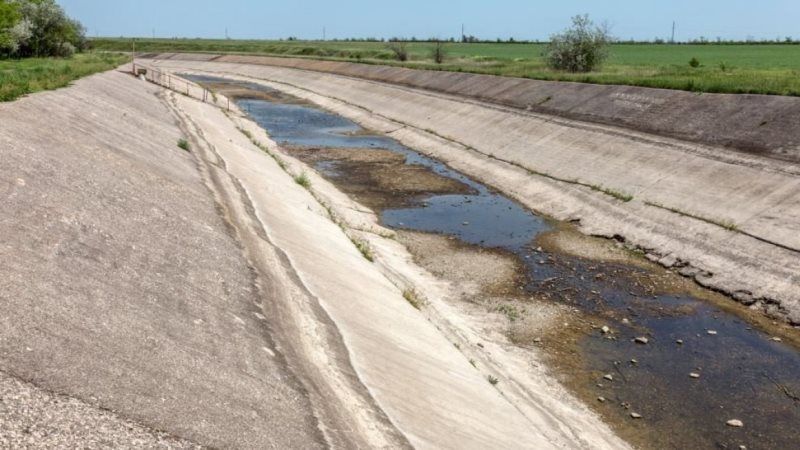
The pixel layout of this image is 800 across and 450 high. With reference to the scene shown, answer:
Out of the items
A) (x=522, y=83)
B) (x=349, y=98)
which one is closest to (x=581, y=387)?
(x=522, y=83)

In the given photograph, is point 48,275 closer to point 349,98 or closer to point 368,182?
point 368,182

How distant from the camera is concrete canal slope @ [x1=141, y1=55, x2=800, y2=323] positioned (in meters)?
21.4

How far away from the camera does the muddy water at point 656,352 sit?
13438 millimetres

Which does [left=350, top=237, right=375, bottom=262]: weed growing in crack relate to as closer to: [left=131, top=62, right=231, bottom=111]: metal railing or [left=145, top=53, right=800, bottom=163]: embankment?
[left=145, top=53, right=800, bottom=163]: embankment

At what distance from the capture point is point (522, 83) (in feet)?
177

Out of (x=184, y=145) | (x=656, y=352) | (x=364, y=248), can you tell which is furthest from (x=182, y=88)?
(x=656, y=352)

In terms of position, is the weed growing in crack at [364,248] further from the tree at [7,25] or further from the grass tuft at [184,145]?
the tree at [7,25]

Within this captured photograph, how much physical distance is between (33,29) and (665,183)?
65.9 metres

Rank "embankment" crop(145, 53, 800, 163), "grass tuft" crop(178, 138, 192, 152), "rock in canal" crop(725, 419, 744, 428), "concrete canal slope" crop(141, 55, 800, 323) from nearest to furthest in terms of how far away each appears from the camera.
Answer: "rock in canal" crop(725, 419, 744, 428)
"concrete canal slope" crop(141, 55, 800, 323)
"grass tuft" crop(178, 138, 192, 152)
"embankment" crop(145, 53, 800, 163)

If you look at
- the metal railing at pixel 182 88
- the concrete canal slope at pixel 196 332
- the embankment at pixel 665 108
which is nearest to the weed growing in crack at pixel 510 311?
the concrete canal slope at pixel 196 332

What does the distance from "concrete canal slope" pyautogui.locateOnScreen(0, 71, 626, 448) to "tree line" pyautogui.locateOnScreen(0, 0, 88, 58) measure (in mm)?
52713

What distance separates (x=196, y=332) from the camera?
368 inches

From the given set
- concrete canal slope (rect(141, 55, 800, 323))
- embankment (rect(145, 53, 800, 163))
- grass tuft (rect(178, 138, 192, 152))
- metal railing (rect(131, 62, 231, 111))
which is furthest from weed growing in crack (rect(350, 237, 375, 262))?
metal railing (rect(131, 62, 231, 111))

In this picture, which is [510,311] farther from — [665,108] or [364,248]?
[665,108]
